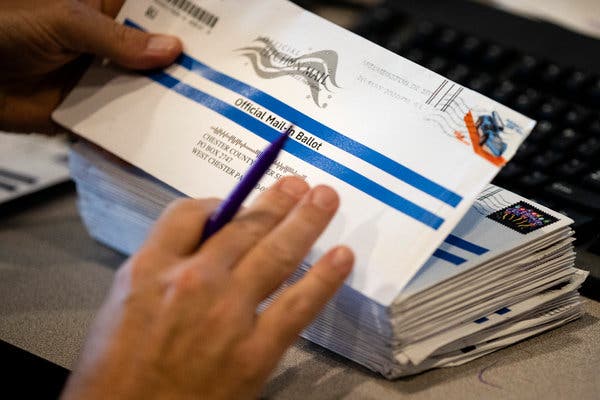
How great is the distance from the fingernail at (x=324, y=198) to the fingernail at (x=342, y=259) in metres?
0.03

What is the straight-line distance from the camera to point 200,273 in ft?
1.27

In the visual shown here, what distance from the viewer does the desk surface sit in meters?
0.45

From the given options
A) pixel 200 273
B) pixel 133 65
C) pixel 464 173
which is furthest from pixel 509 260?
pixel 133 65

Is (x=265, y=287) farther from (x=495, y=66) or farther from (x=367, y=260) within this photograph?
(x=495, y=66)

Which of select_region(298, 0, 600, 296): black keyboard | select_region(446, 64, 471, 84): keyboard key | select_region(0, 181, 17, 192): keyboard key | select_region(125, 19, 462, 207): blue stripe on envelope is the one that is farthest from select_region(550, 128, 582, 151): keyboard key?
select_region(0, 181, 17, 192): keyboard key

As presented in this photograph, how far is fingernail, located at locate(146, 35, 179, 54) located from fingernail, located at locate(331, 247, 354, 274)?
0.23 meters

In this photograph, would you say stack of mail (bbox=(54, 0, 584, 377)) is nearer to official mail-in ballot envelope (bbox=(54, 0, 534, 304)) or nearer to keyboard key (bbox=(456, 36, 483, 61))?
official mail-in ballot envelope (bbox=(54, 0, 534, 304))

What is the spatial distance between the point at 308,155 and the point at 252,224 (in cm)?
8

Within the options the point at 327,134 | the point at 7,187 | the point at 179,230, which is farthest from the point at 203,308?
the point at 7,187

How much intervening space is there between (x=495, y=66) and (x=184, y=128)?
361 mm

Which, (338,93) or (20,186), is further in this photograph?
(20,186)

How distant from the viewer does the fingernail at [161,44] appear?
1.80ft

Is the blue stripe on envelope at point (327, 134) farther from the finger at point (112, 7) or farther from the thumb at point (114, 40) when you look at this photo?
the finger at point (112, 7)

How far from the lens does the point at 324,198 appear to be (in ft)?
1.41
